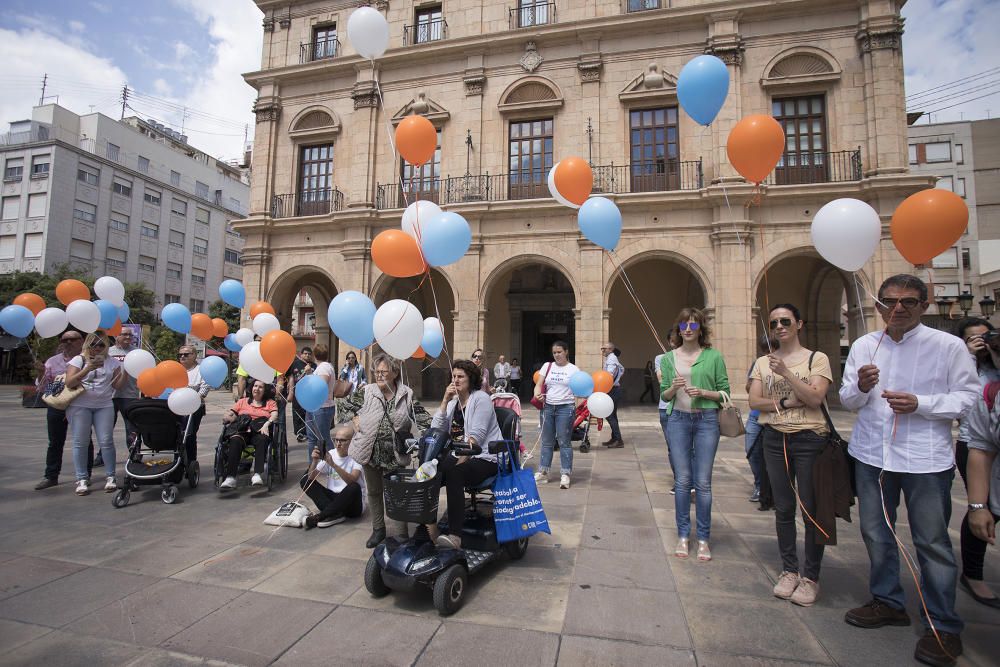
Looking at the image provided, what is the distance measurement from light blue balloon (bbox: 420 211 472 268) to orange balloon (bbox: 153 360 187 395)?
3.20m

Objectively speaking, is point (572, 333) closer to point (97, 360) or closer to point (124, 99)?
point (97, 360)

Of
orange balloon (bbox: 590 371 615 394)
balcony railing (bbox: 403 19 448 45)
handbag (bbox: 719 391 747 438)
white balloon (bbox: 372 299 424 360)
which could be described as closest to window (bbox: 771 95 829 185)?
orange balloon (bbox: 590 371 615 394)

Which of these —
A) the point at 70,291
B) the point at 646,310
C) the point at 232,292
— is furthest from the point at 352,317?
the point at 646,310

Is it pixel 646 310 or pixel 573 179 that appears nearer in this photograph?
pixel 573 179

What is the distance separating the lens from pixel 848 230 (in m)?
3.42

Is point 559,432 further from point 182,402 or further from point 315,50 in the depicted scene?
point 315,50

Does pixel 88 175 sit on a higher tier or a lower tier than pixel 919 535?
higher

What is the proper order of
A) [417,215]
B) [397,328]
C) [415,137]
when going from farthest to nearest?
[415,137] → [417,215] → [397,328]

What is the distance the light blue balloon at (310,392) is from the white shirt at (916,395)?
4.85 meters

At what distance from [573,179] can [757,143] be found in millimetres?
2440

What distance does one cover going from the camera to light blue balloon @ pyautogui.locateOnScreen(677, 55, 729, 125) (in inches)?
187

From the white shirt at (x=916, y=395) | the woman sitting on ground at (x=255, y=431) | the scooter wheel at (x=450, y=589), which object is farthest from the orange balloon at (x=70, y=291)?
the white shirt at (x=916, y=395)

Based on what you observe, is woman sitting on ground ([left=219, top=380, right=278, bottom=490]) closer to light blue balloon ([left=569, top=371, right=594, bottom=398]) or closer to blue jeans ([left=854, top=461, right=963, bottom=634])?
light blue balloon ([left=569, top=371, right=594, bottom=398])

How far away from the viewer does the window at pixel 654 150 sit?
1393 centimetres
